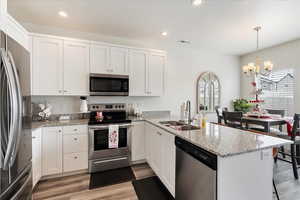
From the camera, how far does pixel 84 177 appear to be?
2398 mm

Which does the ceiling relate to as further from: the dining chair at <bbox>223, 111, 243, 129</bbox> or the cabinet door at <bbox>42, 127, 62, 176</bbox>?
the cabinet door at <bbox>42, 127, 62, 176</bbox>

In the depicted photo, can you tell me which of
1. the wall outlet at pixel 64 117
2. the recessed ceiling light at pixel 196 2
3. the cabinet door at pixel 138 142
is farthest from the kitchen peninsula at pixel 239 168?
the wall outlet at pixel 64 117

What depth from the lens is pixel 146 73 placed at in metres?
3.17

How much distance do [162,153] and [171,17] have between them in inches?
92.1

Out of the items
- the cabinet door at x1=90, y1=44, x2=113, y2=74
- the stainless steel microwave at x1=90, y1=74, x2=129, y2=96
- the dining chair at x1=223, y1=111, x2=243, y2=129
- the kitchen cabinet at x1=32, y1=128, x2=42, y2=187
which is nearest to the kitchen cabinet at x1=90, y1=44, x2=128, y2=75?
the cabinet door at x1=90, y1=44, x2=113, y2=74

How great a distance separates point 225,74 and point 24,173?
5196 mm

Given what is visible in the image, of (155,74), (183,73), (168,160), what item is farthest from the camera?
(183,73)

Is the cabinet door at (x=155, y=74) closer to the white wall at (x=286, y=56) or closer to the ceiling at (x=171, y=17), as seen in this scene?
the ceiling at (x=171, y=17)

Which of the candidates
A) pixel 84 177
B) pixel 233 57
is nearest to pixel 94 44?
pixel 84 177

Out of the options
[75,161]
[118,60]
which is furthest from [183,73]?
[75,161]

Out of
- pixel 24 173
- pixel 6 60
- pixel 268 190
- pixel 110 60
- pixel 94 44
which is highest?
pixel 94 44

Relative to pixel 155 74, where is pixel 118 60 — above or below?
above

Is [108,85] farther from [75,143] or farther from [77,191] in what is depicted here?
[77,191]

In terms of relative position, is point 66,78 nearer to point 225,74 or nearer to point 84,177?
point 84,177
